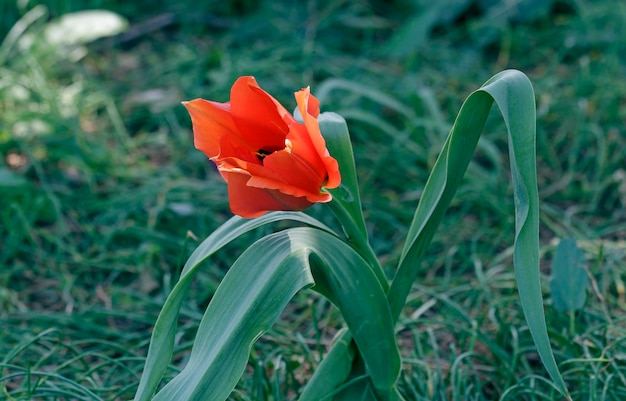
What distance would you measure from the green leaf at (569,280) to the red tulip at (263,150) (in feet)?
1.90

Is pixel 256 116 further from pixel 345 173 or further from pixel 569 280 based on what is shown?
pixel 569 280

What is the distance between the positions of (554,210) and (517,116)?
3.68 feet

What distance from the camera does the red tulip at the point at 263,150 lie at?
2.68 feet

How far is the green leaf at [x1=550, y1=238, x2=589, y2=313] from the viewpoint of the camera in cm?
128

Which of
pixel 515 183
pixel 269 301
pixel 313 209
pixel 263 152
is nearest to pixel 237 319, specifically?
pixel 269 301

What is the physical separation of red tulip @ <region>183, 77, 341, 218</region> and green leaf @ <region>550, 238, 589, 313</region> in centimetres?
58

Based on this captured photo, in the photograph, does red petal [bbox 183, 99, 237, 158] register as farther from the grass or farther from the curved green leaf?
the grass

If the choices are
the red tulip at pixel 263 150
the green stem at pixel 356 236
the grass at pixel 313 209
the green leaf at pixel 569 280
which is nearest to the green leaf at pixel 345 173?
the green stem at pixel 356 236

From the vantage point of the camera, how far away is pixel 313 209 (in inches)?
71.6

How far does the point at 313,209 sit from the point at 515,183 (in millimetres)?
1000

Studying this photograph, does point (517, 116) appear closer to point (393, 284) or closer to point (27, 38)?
point (393, 284)

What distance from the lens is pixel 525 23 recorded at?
2854mm

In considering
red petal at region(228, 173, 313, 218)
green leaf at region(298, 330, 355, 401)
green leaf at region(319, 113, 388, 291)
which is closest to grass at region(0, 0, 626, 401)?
green leaf at region(298, 330, 355, 401)

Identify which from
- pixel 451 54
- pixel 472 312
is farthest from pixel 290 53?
pixel 472 312
